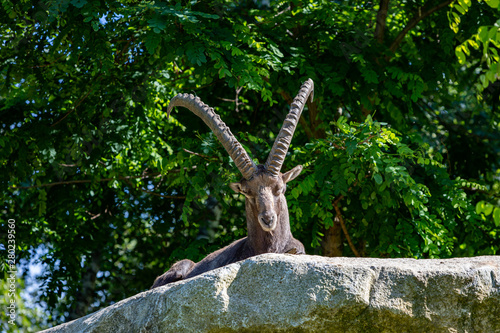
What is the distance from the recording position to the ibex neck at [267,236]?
23.8ft

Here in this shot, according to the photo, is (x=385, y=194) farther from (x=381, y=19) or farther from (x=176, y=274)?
(x=381, y=19)

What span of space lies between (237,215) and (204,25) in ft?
14.8

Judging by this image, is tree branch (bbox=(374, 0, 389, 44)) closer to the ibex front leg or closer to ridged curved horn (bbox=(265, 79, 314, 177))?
ridged curved horn (bbox=(265, 79, 314, 177))

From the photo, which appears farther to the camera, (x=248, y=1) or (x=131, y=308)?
(x=248, y=1)

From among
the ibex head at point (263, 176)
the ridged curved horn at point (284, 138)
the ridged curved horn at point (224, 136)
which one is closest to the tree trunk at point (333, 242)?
the ibex head at point (263, 176)

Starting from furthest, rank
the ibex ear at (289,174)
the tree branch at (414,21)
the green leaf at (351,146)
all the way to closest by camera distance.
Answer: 1. the tree branch at (414,21)
2. the green leaf at (351,146)
3. the ibex ear at (289,174)

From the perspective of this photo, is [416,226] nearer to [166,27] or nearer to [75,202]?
[166,27]

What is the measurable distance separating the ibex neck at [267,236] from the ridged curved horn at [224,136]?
454mm

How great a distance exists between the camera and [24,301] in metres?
15.8

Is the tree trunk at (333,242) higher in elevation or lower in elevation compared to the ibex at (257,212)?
lower

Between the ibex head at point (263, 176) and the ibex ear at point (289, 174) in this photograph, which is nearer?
the ibex head at point (263, 176)

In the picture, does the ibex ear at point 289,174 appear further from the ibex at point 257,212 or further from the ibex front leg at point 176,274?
the ibex front leg at point 176,274

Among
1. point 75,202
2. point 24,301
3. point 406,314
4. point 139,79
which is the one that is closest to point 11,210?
point 75,202

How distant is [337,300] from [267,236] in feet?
8.97
